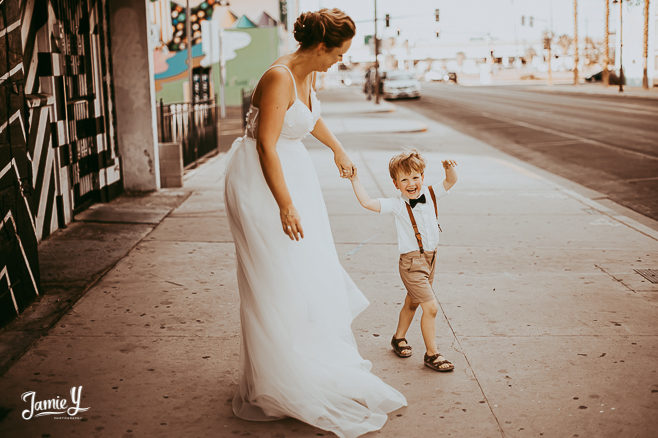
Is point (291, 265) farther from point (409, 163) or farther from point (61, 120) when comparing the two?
point (61, 120)

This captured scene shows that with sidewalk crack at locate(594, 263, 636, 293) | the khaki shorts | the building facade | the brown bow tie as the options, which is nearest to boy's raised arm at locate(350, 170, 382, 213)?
the brown bow tie

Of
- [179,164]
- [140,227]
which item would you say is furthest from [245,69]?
[140,227]

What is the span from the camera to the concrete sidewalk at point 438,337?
3537mm

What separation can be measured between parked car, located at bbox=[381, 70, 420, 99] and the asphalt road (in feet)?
31.8

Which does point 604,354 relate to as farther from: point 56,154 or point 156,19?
point 156,19

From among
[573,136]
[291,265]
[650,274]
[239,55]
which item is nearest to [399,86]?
[239,55]

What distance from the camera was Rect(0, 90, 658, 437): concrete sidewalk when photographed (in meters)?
3.54

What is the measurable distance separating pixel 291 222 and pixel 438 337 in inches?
69.4

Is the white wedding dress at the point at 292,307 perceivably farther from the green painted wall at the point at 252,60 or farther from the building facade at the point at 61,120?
the green painted wall at the point at 252,60

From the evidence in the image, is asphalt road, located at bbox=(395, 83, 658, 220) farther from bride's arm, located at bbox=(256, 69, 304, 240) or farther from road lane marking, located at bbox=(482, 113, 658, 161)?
bride's arm, located at bbox=(256, 69, 304, 240)

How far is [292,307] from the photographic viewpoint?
11.2 feet

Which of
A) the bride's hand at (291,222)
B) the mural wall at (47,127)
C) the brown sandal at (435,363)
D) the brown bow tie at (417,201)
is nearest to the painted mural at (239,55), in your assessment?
the mural wall at (47,127)

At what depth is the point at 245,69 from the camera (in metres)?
41.0

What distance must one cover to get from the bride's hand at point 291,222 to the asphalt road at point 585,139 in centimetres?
693
